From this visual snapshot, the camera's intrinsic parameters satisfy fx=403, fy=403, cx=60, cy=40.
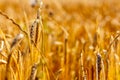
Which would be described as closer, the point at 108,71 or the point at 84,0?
the point at 108,71

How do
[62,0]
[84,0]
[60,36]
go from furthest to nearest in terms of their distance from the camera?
1. [62,0]
2. [84,0]
3. [60,36]

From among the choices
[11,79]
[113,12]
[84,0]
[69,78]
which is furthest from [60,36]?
[84,0]

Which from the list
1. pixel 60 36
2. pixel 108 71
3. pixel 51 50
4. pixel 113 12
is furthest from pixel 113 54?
pixel 113 12

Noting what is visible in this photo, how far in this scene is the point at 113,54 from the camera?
119 cm

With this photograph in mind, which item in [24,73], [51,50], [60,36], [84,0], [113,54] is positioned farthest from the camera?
[84,0]

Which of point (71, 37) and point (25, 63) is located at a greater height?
point (71, 37)

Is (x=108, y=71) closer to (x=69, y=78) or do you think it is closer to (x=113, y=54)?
(x=113, y=54)

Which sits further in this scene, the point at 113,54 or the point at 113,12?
the point at 113,12

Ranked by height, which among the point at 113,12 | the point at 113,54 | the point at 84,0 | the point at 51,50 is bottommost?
the point at 113,54

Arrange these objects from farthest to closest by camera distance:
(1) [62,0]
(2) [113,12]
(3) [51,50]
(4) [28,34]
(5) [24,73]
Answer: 1. (1) [62,0]
2. (2) [113,12]
3. (3) [51,50]
4. (5) [24,73]
5. (4) [28,34]

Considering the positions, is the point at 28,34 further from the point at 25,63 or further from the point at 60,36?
the point at 60,36

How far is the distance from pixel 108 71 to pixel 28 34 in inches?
12.2

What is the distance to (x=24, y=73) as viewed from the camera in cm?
108

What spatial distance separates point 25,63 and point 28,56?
22 millimetres
